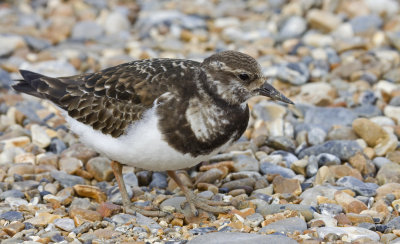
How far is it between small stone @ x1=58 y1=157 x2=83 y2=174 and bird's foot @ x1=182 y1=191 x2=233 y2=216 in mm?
1402

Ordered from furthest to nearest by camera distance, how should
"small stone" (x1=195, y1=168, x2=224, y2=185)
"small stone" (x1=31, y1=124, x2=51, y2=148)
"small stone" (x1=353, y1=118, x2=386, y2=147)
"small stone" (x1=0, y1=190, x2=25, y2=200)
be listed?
"small stone" (x1=31, y1=124, x2=51, y2=148), "small stone" (x1=353, y1=118, x2=386, y2=147), "small stone" (x1=195, y1=168, x2=224, y2=185), "small stone" (x1=0, y1=190, x2=25, y2=200)

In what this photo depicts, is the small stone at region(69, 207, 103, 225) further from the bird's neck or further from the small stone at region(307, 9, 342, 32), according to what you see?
the small stone at region(307, 9, 342, 32)

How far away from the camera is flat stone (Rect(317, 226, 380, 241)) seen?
5.08 m

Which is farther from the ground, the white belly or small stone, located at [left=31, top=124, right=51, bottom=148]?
small stone, located at [left=31, top=124, right=51, bottom=148]

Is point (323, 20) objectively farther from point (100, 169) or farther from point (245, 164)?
point (100, 169)

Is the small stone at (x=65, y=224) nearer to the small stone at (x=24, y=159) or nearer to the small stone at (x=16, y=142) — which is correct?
the small stone at (x=24, y=159)

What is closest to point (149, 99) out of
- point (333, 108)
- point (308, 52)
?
point (333, 108)

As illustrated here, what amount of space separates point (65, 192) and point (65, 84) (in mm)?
1141

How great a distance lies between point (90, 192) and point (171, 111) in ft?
4.73

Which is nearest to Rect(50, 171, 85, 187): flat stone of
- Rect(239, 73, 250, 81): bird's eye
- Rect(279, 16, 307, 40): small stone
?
Rect(239, 73, 250, 81): bird's eye

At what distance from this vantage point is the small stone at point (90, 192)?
6184 mm

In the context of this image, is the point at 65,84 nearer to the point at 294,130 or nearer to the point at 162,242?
the point at 162,242

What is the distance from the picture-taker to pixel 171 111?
537cm

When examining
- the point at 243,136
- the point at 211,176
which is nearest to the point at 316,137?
the point at 243,136
